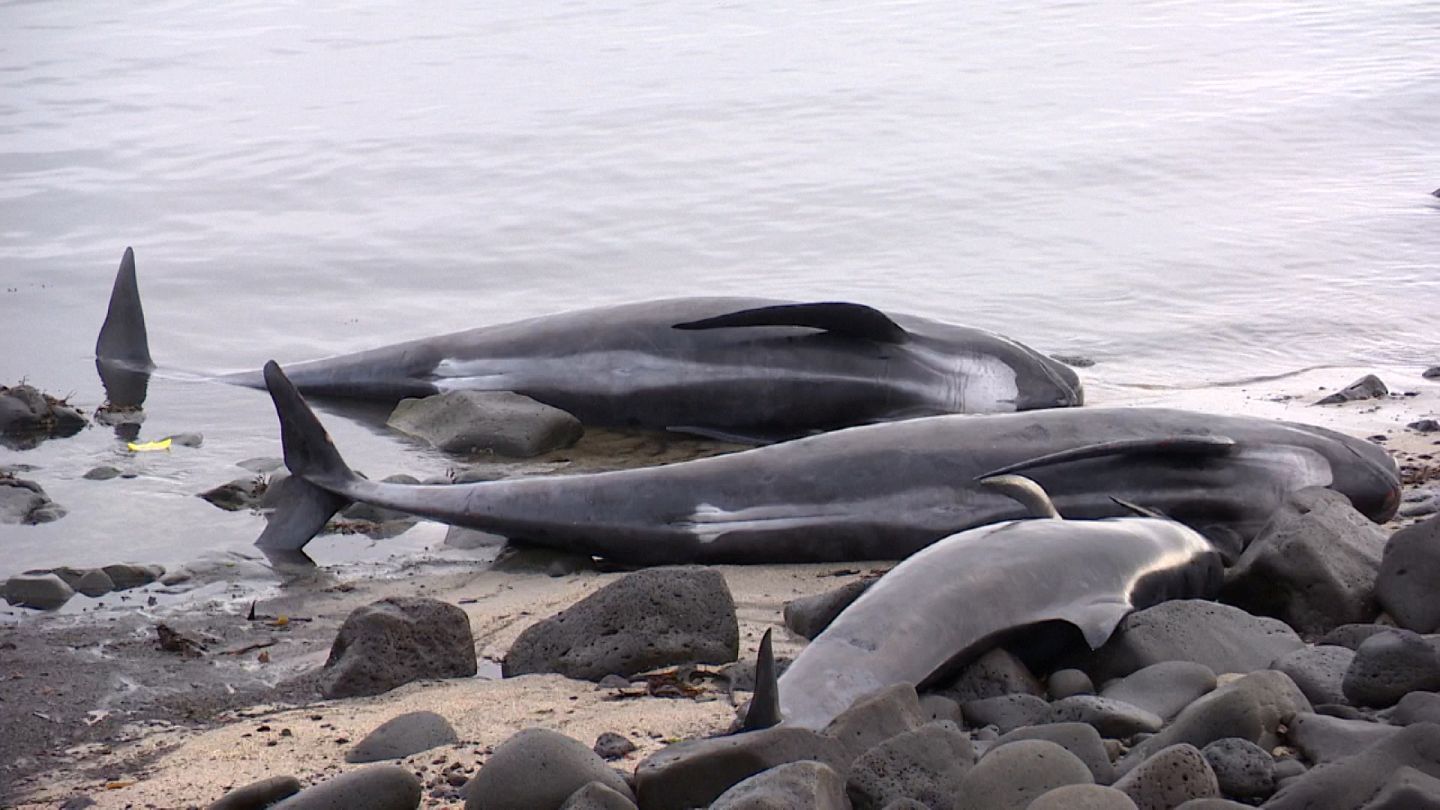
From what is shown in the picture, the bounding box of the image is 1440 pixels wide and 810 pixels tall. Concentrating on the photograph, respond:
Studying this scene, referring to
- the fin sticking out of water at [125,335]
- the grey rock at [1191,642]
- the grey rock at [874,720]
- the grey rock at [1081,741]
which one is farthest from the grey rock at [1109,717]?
the fin sticking out of water at [125,335]

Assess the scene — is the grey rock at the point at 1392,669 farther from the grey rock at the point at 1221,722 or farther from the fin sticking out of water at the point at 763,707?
the fin sticking out of water at the point at 763,707

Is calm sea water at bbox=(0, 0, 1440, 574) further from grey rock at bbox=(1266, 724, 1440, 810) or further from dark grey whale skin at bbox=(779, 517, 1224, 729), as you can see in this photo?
grey rock at bbox=(1266, 724, 1440, 810)

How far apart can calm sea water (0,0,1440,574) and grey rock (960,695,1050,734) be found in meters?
3.54

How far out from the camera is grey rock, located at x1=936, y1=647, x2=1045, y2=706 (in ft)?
15.5

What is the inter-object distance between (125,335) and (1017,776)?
7633mm

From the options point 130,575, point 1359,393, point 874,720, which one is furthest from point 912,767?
point 1359,393

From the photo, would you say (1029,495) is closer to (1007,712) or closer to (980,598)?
(980,598)

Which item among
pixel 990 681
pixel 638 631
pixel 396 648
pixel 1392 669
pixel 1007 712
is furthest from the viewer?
Answer: pixel 396 648

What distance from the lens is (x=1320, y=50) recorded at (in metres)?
24.0

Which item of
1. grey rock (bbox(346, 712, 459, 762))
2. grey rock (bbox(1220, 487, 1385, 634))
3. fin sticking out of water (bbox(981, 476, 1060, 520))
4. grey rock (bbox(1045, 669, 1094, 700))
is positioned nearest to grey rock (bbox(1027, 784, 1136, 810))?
grey rock (bbox(1045, 669, 1094, 700))

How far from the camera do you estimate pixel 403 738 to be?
455cm

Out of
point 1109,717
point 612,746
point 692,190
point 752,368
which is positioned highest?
point 692,190

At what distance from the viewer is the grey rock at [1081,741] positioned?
3.88m

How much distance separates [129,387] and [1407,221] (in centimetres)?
979
